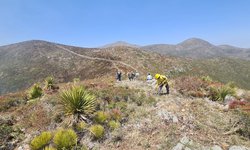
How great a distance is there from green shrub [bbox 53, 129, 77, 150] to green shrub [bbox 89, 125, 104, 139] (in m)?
0.75

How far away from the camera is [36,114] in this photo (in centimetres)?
1109

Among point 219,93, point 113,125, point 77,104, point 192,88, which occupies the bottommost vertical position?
point 113,125

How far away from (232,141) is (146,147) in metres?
3.17

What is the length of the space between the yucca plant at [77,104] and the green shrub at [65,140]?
130 cm

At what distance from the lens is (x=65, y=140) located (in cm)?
785

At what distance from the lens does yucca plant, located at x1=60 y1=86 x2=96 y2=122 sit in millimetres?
9617

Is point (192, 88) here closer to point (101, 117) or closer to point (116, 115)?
point (116, 115)

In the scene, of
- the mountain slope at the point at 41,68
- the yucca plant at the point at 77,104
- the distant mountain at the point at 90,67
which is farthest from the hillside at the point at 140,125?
the distant mountain at the point at 90,67

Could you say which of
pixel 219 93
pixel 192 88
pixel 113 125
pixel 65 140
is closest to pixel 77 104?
pixel 113 125

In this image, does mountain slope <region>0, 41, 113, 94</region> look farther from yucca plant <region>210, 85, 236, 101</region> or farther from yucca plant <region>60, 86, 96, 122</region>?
yucca plant <region>60, 86, 96, 122</region>

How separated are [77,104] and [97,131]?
1938 mm

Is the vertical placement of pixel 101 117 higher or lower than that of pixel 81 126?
higher

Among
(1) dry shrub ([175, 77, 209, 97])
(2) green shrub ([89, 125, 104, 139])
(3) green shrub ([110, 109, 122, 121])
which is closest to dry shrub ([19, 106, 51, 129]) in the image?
(2) green shrub ([89, 125, 104, 139])

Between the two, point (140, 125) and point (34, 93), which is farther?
point (34, 93)
